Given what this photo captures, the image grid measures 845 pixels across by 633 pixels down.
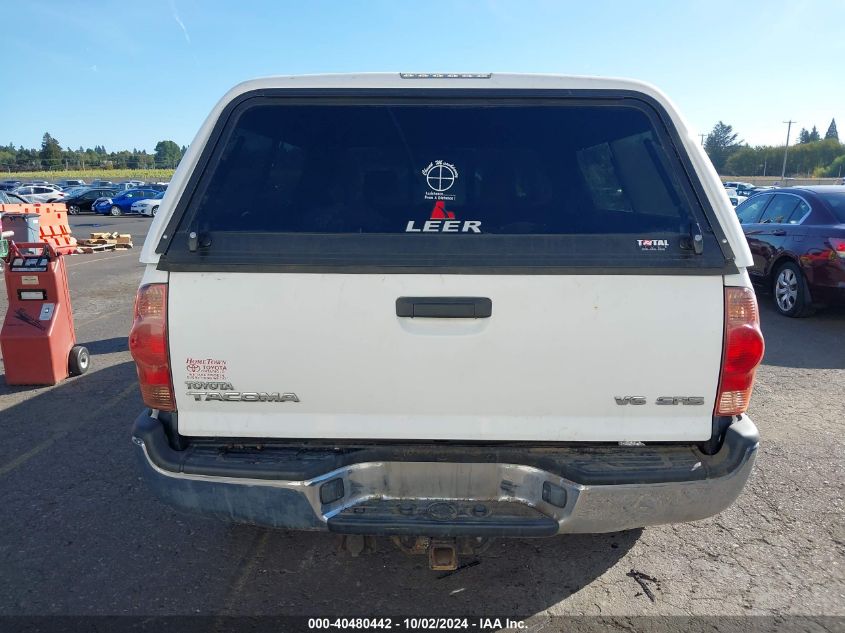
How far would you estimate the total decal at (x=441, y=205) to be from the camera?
2.49 metres

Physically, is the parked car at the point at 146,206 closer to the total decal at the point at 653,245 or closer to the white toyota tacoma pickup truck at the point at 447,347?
the white toyota tacoma pickup truck at the point at 447,347

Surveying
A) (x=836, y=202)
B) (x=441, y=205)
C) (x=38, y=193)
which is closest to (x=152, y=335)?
(x=441, y=205)

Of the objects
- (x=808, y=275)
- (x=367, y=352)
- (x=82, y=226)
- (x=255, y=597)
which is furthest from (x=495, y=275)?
(x=82, y=226)

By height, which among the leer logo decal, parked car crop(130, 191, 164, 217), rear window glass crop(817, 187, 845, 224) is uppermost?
the leer logo decal

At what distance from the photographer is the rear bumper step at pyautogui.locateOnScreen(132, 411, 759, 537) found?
237 cm

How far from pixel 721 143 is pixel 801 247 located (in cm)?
14427

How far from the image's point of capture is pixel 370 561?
312 centimetres

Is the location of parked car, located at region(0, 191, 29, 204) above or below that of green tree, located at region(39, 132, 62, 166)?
below

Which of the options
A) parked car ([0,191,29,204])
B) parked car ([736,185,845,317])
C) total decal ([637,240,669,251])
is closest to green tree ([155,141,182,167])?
parked car ([0,191,29,204])

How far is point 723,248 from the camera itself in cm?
241

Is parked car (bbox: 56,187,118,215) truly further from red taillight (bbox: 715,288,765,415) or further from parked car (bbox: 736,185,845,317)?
red taillight (bbox: 715,288,765,415)

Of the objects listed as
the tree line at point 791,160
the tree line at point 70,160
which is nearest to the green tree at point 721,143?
the tree line at point 791,160

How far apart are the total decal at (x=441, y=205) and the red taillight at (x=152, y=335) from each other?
40.0 inches

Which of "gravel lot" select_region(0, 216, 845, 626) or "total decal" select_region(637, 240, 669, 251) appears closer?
"total decal" select_region(637, 240, 669, 251)
